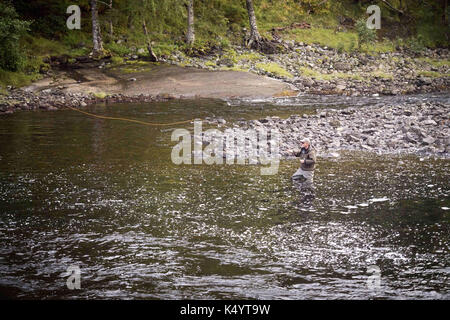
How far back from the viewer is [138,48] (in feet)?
120

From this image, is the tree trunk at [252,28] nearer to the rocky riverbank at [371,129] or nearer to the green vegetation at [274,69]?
the green vegetation at [274,69]

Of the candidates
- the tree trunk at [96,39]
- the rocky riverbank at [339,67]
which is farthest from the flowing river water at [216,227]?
the tree trunk at [96,39]

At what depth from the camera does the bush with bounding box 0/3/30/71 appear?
1096 inches

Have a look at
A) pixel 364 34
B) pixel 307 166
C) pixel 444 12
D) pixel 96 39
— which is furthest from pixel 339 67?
pixel 307 166

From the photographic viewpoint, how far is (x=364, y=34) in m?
40.4

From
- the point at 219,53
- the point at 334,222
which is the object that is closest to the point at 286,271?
the point at 334,222

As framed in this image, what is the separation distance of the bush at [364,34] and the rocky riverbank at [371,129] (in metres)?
19.0

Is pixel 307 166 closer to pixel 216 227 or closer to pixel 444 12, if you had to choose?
pixel 216 227

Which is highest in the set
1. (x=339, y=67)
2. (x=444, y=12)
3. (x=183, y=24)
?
(x=444, y=12)

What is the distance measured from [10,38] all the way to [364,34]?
2948 centimetres

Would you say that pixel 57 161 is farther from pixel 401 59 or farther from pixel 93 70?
pixel 401 59

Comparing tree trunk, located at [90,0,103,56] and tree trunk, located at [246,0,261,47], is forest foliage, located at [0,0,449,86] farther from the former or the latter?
tree trunk, located at [246,0,261,47]

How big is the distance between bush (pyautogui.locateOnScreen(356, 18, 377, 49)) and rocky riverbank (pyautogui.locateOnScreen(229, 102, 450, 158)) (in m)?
19.0

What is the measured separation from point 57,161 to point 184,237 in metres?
8.17
